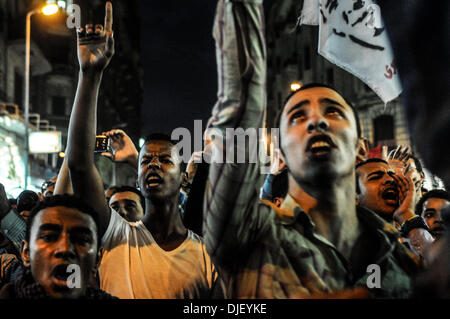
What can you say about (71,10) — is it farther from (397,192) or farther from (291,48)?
(291,48)

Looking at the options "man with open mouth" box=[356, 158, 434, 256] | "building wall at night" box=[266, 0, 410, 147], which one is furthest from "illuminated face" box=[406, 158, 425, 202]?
"building wall at night" box=[266, 0, 410, 147]

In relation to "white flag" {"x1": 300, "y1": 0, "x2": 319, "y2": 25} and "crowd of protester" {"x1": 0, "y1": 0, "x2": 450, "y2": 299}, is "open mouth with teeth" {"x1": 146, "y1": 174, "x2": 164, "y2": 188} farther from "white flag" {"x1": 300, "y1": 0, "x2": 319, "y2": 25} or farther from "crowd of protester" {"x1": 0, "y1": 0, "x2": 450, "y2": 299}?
"white flag" {"x1": 300, "y1": 0, "x2": 319, "y2": 25}

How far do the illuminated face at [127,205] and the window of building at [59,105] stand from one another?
3744 centimetres

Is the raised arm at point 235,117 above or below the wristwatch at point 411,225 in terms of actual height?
above

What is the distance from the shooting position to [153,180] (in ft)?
11.2

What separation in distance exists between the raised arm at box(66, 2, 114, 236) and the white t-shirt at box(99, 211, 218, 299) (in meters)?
0.31

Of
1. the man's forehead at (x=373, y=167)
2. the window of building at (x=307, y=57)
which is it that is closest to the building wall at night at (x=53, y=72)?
the man's forehead at (x=373, y=167)

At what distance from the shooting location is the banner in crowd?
2992 mm

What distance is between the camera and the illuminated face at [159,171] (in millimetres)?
3404

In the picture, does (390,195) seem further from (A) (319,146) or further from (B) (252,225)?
(B) (252,225)

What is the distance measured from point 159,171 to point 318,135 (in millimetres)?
1534

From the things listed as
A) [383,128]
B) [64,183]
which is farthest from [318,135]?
[383,128]

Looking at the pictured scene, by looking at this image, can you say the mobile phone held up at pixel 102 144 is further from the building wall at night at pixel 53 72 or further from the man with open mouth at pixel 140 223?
the building wall at night at pixel 53 72

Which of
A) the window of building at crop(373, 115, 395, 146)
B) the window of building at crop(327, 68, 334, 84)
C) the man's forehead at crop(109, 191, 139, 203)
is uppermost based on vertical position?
the window of building at crop(327, 68, 334, 84)
